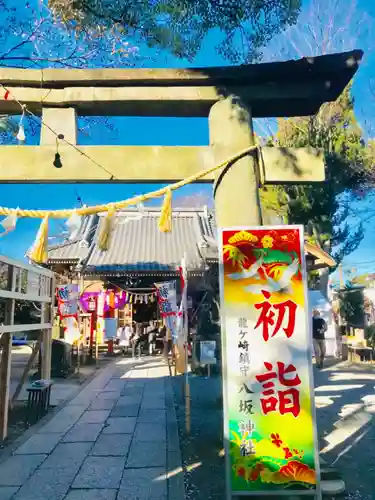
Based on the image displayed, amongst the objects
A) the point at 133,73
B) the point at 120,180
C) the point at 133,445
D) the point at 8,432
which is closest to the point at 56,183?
the point at 120,180

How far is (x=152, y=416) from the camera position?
270 inches

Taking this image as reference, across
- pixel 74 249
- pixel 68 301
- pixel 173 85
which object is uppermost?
pixel 74 249

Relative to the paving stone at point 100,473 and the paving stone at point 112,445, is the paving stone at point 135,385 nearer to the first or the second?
the paving stone at point 112,445

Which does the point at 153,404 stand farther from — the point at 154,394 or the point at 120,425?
the point at 120,425

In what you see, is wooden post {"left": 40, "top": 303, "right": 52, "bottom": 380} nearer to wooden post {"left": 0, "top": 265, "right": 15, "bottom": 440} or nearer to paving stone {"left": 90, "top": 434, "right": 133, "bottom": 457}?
wooden post {"left": 0, "top": 265, "right": 15, "bottom": 440}

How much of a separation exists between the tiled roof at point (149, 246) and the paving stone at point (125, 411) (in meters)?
6.24

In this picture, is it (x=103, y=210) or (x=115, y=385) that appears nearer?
(x=103, y=210)

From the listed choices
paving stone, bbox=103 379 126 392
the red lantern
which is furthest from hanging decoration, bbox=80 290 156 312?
paving stone, bbox=103 379 126 392

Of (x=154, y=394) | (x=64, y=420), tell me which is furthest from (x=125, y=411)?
(x=154, y=394)

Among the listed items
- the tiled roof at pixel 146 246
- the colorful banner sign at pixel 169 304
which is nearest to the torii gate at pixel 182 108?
the colorful banner sign at pixel 169 304

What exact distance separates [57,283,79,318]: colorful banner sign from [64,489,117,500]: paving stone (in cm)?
816

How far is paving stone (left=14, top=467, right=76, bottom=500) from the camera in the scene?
3.69 m

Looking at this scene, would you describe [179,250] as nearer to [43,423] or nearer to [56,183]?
[43,423]

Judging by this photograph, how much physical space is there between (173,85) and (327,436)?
5254 mm
